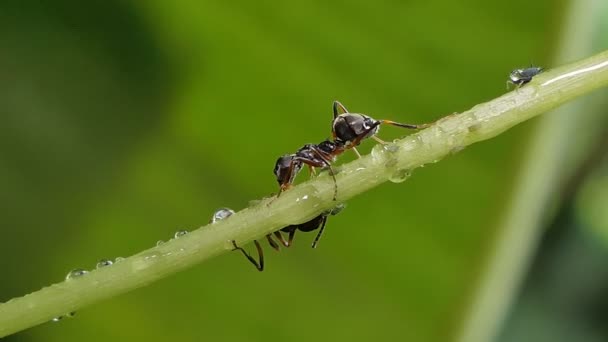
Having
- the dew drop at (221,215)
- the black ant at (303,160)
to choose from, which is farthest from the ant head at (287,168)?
the dew drop at (221,215)

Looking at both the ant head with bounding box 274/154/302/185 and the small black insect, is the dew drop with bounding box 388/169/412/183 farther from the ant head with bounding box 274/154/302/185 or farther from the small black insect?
the ant head with bounding box 274/154/302/185

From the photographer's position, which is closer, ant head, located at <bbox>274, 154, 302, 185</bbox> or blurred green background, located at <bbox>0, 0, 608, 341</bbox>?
ant head, located at <bbox>274, 154, 302, 185</bbox>

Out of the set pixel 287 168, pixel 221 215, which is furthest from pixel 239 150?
pixel 221 215

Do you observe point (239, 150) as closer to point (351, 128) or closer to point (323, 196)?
point (351, 128)

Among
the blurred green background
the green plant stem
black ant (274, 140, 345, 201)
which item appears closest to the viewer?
the green plant stem

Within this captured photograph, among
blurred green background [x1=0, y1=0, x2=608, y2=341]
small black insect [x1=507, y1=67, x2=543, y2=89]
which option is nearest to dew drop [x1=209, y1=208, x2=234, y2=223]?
small black insect [x1=507, y1=67, x2=543, y2=89]

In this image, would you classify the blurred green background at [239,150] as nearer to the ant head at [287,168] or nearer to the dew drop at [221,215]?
the ant head at [287,168]

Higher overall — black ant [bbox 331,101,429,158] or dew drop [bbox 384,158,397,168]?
black ant [bbox 331,101,429,158]
